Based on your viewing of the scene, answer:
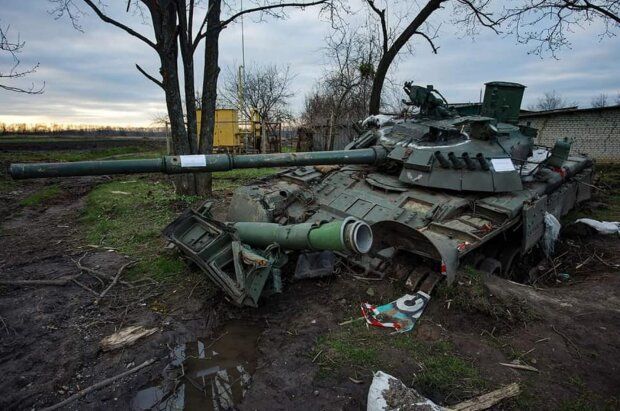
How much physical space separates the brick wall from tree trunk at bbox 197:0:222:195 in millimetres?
15835

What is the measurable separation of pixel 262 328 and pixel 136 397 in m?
1.57

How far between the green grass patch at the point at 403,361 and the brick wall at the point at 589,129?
18.7 meters

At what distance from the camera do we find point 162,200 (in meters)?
10.7

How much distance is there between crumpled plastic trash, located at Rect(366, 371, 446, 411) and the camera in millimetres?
3180

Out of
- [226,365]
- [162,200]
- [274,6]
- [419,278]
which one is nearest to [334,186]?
[419,278]

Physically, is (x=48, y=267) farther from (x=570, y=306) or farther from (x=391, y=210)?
(x=570, y=306)

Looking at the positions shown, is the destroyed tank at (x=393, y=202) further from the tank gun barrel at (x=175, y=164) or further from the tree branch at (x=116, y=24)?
the tree branch at (x=116, y=24)

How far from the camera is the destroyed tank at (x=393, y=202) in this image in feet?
15.9

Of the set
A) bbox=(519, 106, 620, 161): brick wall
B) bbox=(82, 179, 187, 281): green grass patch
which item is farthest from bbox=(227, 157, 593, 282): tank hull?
bbox=(519, 106, 620, 161): brick wall

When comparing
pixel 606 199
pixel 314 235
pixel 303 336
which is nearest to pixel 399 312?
pixel 303 336

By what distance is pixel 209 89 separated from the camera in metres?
11.1

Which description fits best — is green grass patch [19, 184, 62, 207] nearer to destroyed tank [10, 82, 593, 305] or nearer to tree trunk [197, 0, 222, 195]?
tree trunk [197, 0, 222, 195]

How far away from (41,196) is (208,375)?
10782 mm

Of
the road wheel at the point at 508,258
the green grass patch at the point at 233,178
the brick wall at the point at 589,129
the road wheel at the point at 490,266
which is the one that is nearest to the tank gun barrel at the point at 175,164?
the road wheel at the point at 490,266
